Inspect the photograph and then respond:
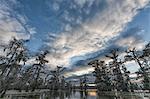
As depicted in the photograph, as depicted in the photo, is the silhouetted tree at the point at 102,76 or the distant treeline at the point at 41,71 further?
the silhouetted tree at the point at 102,76

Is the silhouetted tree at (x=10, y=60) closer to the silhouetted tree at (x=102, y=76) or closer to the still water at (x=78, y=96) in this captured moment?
the still water at (x=78, y=96)

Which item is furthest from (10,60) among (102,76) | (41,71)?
(102,76)

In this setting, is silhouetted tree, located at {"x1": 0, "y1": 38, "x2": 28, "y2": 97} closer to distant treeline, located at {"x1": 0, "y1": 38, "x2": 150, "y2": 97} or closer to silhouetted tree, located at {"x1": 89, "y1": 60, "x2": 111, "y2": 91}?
distant treeline, located at {"x1": 0, "y1": 38, "x2": 150, "y2": 97}

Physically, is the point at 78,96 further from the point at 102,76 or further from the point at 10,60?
the point at 10,60

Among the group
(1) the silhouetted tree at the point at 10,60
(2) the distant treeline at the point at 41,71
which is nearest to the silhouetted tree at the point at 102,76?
(2) the distant treeline at the point at 41,71

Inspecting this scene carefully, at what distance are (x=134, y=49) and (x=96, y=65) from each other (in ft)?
60.0

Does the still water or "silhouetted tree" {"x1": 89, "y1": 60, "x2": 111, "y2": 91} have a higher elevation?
"silhouetted tree" {"x1": 89, "y1": 60, "x2": 111, "y2": 91}

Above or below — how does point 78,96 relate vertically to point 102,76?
below

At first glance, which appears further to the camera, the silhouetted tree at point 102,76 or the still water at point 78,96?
the silhouetted tree at point 102,76

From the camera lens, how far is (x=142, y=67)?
2823cm

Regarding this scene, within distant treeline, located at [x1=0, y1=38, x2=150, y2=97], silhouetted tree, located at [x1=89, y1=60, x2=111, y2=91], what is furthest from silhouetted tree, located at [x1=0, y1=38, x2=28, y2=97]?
silhouetted tree, located at [x1=89, y1=60, x2=111, y2=91]

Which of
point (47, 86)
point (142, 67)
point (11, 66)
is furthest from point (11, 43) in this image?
point (47, 86)

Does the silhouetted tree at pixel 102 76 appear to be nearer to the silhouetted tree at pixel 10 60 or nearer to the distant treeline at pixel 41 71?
the distant treeline at pixel 41 71

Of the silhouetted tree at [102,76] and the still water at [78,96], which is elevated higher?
the silhouetted tree at [102,76]
